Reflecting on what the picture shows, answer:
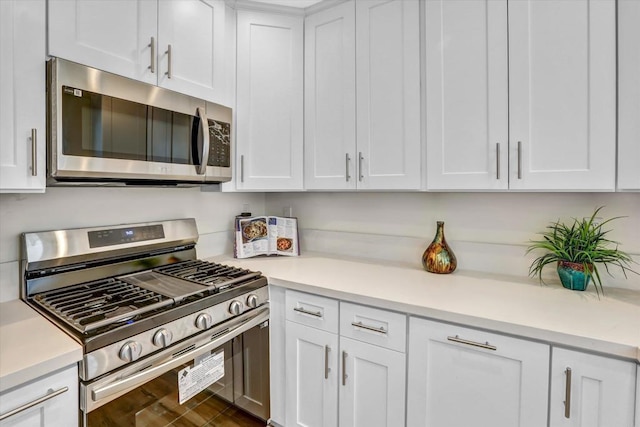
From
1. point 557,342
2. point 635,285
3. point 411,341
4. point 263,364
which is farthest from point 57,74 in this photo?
point 635,285

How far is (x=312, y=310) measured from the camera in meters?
1.54

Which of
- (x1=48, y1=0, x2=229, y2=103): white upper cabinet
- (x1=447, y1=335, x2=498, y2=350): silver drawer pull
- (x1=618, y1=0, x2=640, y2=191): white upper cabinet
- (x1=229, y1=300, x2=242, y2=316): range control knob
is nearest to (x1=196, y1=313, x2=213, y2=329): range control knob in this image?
(x1=229, y1=300, x2=242, y2=316): range control knob

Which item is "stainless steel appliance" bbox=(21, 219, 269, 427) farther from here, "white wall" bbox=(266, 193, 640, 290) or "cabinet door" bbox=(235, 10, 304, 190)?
"white wall" bbox=(266, 193, 640, 290)

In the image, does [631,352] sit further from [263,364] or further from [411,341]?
[263,364]

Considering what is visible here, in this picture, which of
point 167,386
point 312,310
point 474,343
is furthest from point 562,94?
point 167,386

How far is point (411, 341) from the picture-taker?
1287mm

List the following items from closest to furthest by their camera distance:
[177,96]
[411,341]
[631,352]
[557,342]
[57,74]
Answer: [631,352], [557,342], [57,74], [411,341], [177,96]

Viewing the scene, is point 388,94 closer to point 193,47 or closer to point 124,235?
point 193,47

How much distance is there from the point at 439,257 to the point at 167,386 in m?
1.33

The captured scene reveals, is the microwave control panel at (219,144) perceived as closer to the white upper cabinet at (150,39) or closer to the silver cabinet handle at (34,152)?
the white upper cabinet at (150,39)

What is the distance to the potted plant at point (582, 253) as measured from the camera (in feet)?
4.53

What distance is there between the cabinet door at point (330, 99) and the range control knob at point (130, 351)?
46.3 inches

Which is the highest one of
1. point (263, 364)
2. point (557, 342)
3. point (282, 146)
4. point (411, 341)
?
point (282, 146)

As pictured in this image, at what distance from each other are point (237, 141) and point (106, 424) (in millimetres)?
1373
